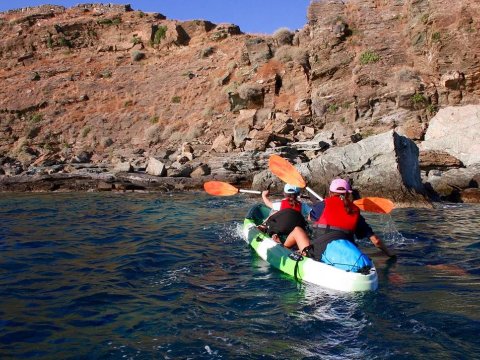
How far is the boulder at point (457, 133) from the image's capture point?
1302cm

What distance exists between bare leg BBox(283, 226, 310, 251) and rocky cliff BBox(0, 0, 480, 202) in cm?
778

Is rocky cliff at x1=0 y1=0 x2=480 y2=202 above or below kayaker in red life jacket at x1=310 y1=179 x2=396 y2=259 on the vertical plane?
above

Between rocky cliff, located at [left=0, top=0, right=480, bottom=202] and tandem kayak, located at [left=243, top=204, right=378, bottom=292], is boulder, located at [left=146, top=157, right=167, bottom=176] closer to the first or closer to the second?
rocky cliff, located at [left=0, top=0, right=480, bottom=202]

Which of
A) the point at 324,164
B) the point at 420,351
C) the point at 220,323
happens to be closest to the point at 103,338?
the point at 220,323

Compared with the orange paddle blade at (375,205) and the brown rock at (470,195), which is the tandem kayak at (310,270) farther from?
the brown rock at (470,195)

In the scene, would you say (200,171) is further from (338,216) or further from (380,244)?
(338,216)

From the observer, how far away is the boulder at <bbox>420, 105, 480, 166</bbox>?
1302 centimetres

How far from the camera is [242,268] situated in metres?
5.93

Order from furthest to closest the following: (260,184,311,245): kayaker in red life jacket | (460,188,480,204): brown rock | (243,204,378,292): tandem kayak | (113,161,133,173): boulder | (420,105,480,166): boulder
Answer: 1. (113,161,133,173): boulder
2. (420,105,480,166): boulder
3. (460,188,480,204): brown rock
4. (260,184,311,245): kayaker in red life jacket
5. (243,204,378,292): tandem kayak

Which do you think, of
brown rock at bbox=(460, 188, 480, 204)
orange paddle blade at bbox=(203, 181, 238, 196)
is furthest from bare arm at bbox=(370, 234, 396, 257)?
brown rock at bbox=(460, 188, 480, 204)

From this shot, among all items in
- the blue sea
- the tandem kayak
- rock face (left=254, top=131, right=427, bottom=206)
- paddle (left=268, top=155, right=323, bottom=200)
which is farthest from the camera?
rock face (left=254, top=131, right=427, bottom=206)

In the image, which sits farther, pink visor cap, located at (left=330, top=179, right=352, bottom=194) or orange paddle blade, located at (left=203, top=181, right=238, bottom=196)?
orange paddle blade, located at (left=203, top=181, right=238, bottom=196)

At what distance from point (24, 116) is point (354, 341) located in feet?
78.5

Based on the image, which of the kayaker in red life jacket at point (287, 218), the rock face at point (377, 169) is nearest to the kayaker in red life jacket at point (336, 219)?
the kayaker in red life jacket at point (287, 218)
